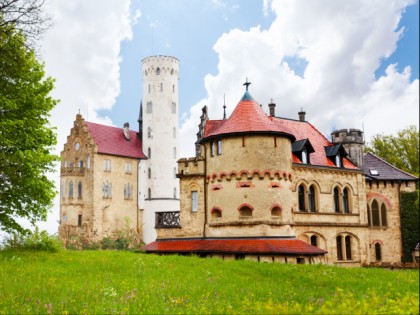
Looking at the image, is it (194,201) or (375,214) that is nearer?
(194,201)

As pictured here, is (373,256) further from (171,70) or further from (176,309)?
(171,70)

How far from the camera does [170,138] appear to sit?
66625mm

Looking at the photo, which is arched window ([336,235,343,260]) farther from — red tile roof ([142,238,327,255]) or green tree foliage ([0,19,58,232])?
green tree foliage ([0,19,58,232])

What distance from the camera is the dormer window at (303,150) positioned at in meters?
31.9

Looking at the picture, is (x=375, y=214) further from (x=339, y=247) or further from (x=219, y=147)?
(x=219, y=147)

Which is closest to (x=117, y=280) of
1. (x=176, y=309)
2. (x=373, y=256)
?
(x=176, y=309)

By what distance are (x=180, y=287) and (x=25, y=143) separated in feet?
42.3

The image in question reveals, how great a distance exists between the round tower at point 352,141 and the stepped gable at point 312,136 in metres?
0.63

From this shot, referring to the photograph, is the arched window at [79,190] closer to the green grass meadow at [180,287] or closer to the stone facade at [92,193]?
the stone facade at [92,193]

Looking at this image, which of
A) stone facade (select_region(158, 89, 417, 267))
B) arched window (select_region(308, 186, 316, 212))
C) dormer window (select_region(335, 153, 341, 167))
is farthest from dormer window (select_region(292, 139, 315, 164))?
dormer window (select_region(335, 153, 341, 167))

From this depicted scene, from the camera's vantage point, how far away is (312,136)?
36344 millimetres

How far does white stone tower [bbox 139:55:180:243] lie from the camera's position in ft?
213

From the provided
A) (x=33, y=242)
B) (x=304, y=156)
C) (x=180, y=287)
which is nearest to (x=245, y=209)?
(x=304, y=156)

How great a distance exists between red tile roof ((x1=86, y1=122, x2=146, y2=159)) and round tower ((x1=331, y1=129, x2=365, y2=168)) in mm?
33541
